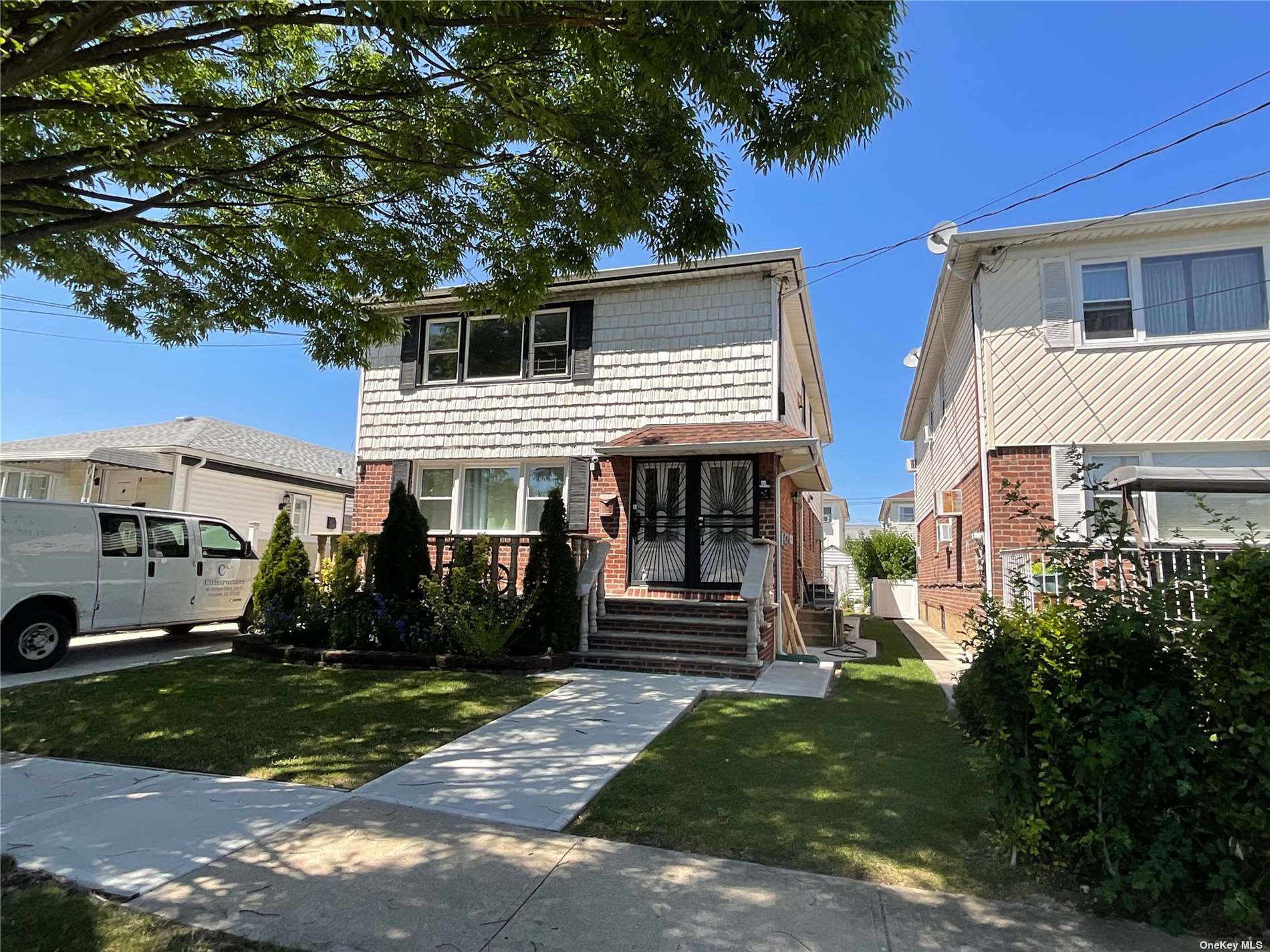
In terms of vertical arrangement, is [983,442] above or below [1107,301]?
below

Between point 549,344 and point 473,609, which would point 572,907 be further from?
point 549,344

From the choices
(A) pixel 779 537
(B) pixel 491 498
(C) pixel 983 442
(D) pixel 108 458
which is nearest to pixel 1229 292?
(C) pixel 983 442

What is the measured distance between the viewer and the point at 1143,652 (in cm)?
307

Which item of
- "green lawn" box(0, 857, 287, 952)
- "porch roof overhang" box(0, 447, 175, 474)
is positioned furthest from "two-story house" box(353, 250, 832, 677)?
"porch roof overhang" box(0, 447, 175, 474)

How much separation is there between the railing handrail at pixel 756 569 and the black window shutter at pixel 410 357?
686 cm

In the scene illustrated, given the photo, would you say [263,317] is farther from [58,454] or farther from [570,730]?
[58,454]

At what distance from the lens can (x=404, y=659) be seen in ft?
Result: 26.8

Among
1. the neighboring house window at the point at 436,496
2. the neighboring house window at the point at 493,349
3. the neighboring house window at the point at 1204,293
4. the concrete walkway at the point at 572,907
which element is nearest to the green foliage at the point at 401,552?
the neighboring house window at the point at 436,496

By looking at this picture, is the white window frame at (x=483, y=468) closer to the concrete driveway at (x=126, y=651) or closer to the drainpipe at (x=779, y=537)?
the drainpipe at (x=779, y=537)

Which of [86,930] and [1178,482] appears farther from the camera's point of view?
[1178,482]

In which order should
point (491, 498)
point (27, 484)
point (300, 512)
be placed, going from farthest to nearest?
point (300, 512) < point (27, 484) < point (491, 498)

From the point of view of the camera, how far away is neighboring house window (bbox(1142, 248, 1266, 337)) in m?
8.84

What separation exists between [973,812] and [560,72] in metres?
5.43

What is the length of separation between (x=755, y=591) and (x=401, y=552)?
4.75 meters
